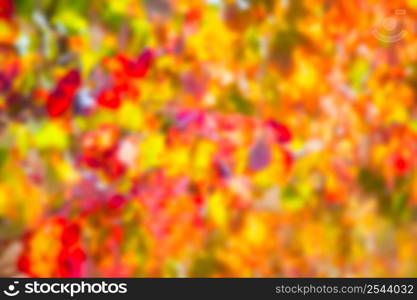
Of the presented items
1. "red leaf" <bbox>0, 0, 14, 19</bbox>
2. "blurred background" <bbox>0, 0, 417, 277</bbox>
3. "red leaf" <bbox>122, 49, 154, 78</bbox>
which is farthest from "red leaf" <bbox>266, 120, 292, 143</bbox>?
"red leaf" <bbox>0, 0, 14, 19</bbox>

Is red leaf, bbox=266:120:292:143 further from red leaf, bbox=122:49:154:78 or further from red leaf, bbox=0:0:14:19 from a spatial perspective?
red leaf, bbox=0:0:14:19

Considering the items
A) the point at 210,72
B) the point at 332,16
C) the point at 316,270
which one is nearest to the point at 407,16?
the point at 332,16

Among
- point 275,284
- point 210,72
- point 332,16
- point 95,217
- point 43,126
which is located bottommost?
point 275,284

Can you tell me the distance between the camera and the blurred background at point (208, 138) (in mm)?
1375

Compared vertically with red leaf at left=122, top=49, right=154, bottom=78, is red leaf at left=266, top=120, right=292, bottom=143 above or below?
below

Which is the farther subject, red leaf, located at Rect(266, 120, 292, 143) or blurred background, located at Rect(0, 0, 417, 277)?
red leaf, located at Rect(266, 120, 292, 143)

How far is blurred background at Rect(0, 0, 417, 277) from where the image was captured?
1.38m

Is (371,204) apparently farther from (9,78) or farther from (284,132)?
(9,78)

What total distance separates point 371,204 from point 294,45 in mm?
510

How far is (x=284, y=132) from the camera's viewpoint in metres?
1.50

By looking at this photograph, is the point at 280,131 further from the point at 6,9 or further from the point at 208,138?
the point at 6,9

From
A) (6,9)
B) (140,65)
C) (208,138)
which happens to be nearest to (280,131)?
(208,138)

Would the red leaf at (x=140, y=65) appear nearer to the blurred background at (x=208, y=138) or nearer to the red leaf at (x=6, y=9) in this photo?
the blurred background at (x=208, y=138)

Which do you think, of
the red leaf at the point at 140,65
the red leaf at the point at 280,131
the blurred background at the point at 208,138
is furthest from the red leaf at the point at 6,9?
the red leaf at the point at 280,131
